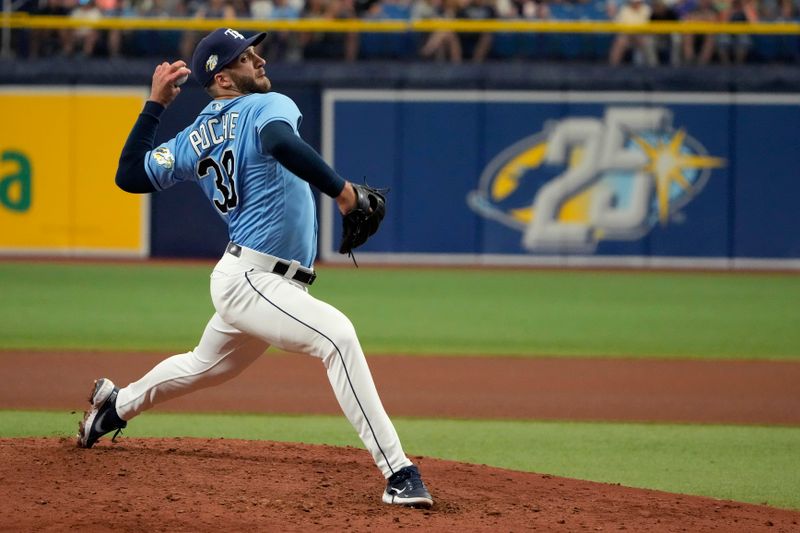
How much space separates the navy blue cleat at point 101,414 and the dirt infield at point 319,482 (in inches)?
3.9

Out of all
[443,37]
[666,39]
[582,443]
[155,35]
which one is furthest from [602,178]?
[582,443]

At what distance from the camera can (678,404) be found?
7934 mm

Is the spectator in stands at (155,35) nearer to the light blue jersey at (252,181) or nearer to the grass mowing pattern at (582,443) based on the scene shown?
the grass mowing pattern at (582,443)

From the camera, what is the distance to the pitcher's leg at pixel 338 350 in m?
4.64

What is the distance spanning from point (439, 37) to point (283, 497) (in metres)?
12.9

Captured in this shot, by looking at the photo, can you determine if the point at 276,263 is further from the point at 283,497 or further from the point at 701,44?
the point at 701,44

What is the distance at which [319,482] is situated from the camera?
514 cm

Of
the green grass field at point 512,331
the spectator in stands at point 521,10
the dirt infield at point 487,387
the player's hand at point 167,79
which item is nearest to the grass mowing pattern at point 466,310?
the green grass field at point 512,331

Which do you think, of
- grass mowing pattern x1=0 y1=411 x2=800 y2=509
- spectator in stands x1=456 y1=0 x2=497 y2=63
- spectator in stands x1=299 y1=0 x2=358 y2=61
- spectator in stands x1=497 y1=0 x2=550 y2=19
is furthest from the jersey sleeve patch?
spectator in stands x1=497 y1=0 x2=550 y2=19

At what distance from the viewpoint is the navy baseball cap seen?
484 cm

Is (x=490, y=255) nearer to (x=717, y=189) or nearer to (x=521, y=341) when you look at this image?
(x=717, y=189)

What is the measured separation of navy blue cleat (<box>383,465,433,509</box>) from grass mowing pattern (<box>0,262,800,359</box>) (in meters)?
5.14

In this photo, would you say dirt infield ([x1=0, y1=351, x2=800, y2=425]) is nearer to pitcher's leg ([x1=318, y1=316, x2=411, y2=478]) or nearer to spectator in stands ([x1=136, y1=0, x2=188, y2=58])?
pitcher's leg ([x1=318, y1=316, x2=411, y2=478])

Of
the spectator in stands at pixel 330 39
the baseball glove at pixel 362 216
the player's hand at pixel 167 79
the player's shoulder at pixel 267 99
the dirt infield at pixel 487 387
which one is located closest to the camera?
the baseball glove at pixel 362 216
